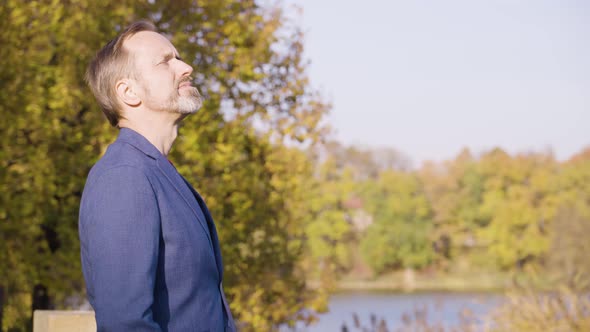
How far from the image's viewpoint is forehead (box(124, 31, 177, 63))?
2.25 m

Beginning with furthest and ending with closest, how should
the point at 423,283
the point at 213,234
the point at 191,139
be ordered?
the point at 423,283, the point at 191,139, the point at 213,234

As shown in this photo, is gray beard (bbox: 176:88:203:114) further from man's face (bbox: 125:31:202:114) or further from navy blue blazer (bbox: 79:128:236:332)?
navy blue blazer (bbox: 79:128:236:332)

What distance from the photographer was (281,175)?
1032 cm

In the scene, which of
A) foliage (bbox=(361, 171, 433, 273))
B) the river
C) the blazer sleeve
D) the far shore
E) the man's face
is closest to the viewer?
the blazer sleeve

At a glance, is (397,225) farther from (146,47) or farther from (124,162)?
(124,162)

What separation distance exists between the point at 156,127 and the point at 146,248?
461 mm

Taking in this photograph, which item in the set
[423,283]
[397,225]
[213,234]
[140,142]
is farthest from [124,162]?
[397,225]

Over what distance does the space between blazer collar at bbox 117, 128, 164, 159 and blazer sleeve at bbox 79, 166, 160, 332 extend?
0.43 ft

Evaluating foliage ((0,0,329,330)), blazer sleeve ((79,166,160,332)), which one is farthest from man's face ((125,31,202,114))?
foliage ((0,0,329,330))

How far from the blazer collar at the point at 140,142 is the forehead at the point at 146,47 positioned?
0.21 metres

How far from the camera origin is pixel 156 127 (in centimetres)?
228

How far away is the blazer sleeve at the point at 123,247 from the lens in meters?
1.90

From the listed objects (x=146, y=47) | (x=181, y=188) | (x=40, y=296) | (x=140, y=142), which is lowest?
(x=40, y=296)

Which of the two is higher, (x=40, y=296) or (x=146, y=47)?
(x=146, y=47)
